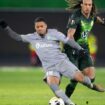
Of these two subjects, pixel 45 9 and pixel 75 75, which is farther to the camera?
pixel 45 9

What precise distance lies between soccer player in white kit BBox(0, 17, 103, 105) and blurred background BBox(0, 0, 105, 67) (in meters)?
21.0

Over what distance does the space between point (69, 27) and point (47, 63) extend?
1.34 meters

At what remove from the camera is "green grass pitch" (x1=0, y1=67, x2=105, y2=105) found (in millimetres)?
17016

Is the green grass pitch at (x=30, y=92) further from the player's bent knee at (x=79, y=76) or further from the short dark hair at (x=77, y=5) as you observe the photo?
the short dark hair at (x=77, y=5)

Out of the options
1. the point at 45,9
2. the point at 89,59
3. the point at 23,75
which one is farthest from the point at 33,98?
the point at 45,9

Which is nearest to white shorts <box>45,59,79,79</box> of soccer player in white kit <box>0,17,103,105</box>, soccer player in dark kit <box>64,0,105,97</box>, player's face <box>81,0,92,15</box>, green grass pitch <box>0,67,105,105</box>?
soccer player in white kit <box>0,17,103,105</box>

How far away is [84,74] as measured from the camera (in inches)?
615

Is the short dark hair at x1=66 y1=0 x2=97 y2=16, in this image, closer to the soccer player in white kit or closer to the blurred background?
the soccer player in white kit

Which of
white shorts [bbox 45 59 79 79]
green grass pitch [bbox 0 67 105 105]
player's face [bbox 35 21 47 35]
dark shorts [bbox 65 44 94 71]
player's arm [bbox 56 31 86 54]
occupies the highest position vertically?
player's face [bbox 35 21 47 35]

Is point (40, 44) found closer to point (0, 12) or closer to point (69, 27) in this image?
point (69, 27)

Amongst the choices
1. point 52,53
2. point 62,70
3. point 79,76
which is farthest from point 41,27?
point 79,76

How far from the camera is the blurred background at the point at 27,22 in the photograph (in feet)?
118

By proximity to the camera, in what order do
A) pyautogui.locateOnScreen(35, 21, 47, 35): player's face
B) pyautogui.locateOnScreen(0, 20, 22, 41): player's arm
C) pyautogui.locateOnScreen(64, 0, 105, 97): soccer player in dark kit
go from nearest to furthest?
pyautogui.locateOnScreen(0, 20, 22, 41): player's arm < pyautogui.locateOnScreen(35, 21, 47, 35): player's face < pyautogui.locateOnScreen(64, 0, 105, 97): soccer player in dark kit

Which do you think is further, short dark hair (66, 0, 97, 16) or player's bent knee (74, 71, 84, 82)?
short dark hair (66, 0, 97, 16)
